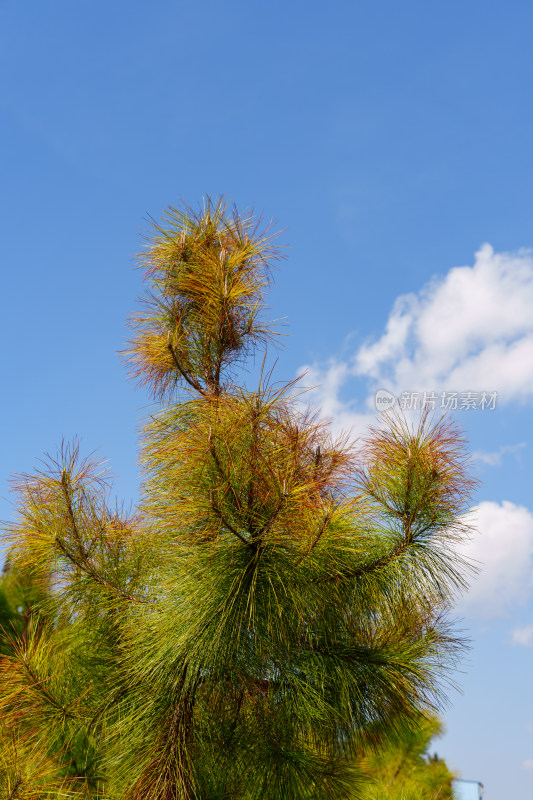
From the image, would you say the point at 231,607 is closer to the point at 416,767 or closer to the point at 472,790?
the point at 416,767

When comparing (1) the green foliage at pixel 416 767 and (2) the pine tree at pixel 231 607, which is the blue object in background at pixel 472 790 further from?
(2) the pine tree at pixel 231 607

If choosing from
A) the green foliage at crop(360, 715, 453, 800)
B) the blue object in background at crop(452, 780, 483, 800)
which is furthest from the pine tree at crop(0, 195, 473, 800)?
the blue object in background at crop(452, 780, 483, 800)

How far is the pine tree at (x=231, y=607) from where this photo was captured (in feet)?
7.96

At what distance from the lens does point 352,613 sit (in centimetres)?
293

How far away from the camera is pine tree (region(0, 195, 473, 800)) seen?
2.43 meters

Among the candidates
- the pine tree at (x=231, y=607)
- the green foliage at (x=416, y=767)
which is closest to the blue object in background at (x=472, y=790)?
the green foliage at (x=416, y=767)

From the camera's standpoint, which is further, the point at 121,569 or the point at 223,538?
the point at 121,569

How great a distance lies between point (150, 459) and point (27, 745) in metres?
1.33

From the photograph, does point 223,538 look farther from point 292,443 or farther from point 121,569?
point 121,569

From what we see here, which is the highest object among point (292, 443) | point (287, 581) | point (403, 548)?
point (292, 443)

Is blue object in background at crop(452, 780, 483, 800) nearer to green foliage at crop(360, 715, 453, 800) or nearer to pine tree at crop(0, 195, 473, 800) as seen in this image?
green foliage at crop(360, 715, 453, 800)

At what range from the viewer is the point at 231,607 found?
2.34 metres

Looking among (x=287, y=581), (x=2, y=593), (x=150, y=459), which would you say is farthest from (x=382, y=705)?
(x=2, y=593)

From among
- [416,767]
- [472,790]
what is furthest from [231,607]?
[472,790]
